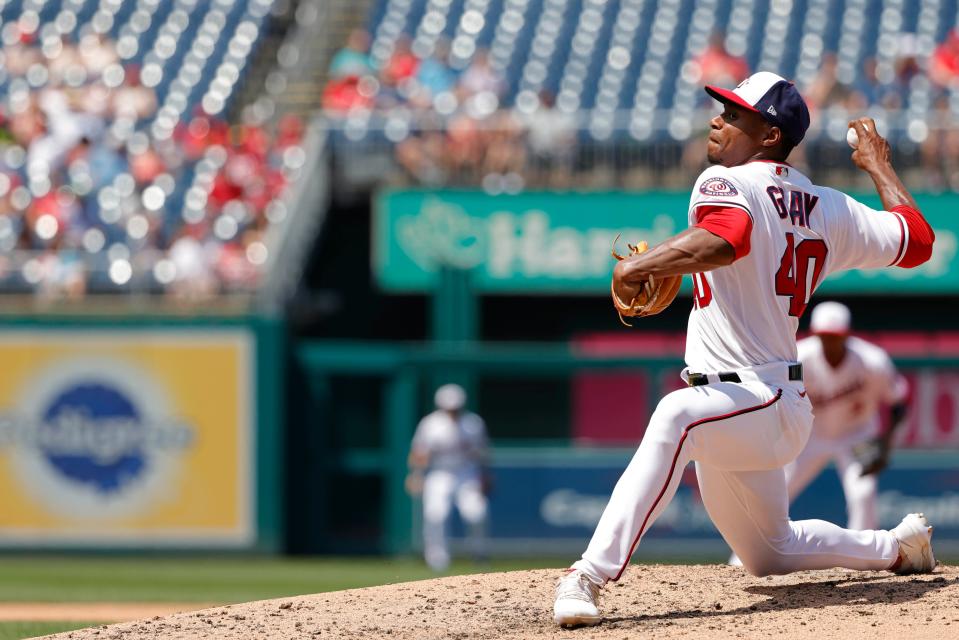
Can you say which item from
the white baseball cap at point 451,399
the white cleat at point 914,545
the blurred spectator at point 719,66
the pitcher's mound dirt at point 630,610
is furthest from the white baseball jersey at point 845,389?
the blurred spectator at point 719,66

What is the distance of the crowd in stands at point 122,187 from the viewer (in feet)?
44.8

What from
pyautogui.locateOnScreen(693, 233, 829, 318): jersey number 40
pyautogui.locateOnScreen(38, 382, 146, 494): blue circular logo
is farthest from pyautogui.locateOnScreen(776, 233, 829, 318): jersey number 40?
pyautogui.locateOnScreen(38, 382, 146, 494): blue circular logo

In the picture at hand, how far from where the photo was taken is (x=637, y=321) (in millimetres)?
14977

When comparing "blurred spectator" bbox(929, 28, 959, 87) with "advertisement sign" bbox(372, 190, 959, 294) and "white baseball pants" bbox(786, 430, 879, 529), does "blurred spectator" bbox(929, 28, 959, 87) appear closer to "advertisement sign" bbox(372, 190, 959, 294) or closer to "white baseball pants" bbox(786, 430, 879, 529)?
"advertisement sign" bbox(372, 190, 959, 294)

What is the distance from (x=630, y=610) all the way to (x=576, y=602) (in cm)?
48

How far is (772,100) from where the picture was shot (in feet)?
15.6

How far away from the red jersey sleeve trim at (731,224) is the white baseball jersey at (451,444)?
8.53 metres

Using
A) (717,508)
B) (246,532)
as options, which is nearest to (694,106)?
(246,532)

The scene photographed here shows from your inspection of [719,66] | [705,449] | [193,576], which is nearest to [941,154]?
[719,66]

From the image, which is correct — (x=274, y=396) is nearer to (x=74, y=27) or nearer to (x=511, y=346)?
(x=511, y=346)

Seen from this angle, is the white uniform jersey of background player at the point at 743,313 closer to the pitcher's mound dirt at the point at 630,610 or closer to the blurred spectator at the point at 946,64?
the pitcher's mound dirt at the point at 630,610

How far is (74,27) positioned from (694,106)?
22.8ft

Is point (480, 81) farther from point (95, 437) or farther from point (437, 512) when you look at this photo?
point (95, 437)

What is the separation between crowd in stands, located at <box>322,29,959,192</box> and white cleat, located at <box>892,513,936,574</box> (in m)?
8.68
